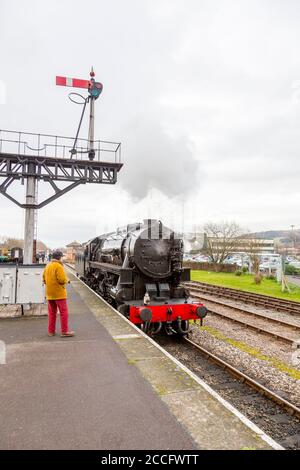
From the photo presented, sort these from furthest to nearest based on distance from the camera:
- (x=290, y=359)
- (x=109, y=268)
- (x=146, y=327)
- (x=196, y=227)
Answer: (x=196, y=227) → (x=109, y=268) → (x=146, y=327) → (x=290, y=359)

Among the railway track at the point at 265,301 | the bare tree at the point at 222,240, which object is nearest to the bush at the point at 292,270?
the bare tree at the point at 222,240

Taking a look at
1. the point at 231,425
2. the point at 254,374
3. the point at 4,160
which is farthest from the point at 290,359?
the point at 4,160

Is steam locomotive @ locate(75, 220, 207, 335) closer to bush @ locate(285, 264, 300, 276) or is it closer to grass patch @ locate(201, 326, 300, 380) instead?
grass patch @ locate(201, 326, 300, 380)

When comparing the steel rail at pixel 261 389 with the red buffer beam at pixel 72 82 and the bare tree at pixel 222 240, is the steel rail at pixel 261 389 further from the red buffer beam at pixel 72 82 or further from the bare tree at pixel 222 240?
the bare tree at pixel 222 240

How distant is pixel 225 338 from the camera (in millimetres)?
8234

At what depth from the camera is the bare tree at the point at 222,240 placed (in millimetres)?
35812

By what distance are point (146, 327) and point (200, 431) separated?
4.48 meters

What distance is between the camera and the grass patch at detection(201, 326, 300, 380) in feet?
19.7

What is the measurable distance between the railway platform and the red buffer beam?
10981 mm

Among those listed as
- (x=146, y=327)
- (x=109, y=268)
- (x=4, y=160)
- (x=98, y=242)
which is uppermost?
(x=4, y=160)

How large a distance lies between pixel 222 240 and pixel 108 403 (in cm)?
3491

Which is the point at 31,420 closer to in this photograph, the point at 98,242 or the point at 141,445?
the point at 141,445

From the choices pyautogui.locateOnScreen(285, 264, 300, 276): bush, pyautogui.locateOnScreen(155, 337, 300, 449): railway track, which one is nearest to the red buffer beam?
pyautogui.locateOnScreen(155, 337, 300, 449): railway track

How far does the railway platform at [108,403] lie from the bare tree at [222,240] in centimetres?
3180
